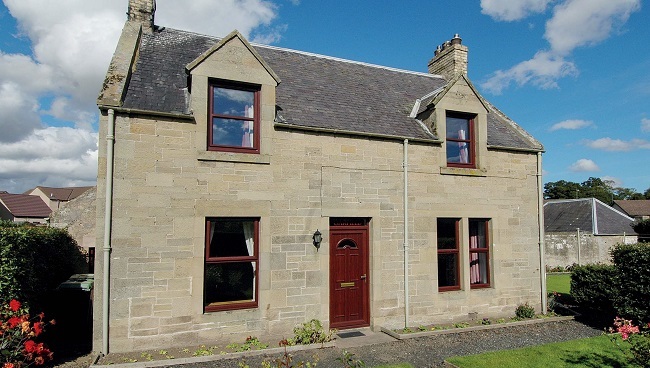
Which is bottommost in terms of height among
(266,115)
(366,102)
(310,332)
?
(310,332)

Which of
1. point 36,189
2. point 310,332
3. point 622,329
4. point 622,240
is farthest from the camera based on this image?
point 36,189

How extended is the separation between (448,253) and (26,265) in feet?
33.4

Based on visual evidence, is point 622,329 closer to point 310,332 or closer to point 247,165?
point 310,332

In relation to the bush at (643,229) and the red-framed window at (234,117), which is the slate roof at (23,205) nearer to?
the red-framed window at (234,117)

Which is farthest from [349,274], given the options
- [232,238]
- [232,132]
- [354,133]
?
[232,132]

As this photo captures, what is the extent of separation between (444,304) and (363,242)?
3.01m

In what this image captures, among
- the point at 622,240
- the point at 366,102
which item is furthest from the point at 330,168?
the point at 622,240

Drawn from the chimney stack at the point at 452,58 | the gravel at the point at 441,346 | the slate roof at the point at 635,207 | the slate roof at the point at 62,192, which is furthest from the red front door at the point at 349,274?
the slate roof at the point at 62,192

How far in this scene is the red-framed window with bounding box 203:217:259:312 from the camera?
9.16m

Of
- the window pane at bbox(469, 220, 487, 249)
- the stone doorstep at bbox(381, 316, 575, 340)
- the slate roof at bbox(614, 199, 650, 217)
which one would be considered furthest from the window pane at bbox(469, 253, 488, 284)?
the slate roof at bbox(614, 199, 650, 217)

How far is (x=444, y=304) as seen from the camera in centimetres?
1118

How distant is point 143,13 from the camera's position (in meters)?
11.6

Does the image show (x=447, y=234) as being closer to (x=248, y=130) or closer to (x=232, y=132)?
(x=248, y=130)

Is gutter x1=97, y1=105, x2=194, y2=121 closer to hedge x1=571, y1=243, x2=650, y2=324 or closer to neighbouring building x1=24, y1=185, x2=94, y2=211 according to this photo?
hedge x1=571, y1=243, x2=650, y2=324
